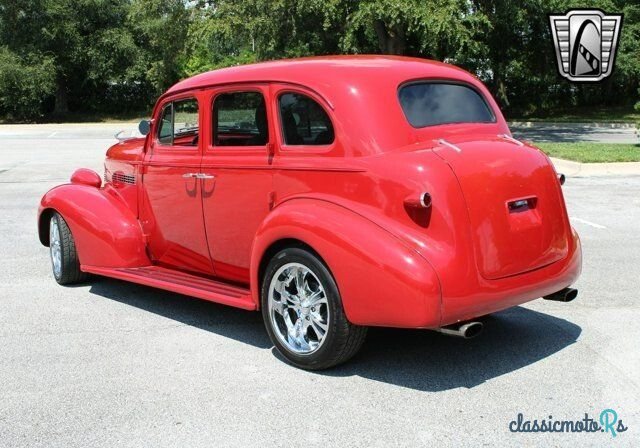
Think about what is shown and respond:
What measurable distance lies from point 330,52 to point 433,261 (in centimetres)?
2516

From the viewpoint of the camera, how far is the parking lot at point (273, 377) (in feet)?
11.8

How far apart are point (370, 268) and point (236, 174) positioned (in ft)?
4.58

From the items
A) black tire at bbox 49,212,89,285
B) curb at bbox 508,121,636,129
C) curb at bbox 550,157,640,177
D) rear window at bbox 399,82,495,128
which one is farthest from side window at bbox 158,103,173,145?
curb at bbox 508,121,636,129

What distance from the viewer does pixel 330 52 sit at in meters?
28.1

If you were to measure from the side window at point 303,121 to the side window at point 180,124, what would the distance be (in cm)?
98

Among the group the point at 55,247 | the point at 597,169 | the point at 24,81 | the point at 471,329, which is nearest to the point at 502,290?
the point at 471,329

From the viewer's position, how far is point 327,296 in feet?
13.5

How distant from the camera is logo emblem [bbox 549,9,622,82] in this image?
81.5ft

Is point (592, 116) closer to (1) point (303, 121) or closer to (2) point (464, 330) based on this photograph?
(1) point (303, 121)

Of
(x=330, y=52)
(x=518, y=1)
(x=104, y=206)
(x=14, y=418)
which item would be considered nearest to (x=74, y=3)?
(x=330, y=52)

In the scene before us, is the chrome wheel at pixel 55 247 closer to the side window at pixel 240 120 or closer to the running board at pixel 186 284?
the running board at pixel 186 284

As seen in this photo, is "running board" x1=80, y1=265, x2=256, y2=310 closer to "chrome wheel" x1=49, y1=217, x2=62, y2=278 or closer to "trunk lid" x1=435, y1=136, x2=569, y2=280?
"chrome wheel" x1=49, y1=217, x2=62, y2=278

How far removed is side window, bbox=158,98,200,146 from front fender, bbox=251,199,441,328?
1651mm

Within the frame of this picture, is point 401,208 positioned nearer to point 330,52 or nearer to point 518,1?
point 518,1
